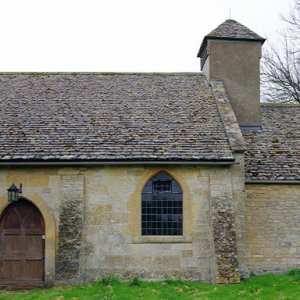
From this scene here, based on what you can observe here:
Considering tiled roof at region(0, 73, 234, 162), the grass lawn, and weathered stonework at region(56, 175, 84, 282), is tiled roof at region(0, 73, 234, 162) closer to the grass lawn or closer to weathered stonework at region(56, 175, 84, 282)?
weathered stonework at region(56, 175, 84, 282)

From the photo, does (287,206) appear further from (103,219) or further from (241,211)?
(103,219)

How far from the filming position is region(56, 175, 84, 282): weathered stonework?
1466 centimetres

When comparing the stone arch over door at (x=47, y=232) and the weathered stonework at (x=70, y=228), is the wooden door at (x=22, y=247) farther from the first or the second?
the weathered stonework at (x=70, y=228)

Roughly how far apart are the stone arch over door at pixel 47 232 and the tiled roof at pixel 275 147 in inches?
270

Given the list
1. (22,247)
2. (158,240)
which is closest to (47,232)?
(22,247)

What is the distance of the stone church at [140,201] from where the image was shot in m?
15.4

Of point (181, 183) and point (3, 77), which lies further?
point (3, 77)

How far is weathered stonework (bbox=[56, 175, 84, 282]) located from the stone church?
31mm

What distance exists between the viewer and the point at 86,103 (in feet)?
61.9

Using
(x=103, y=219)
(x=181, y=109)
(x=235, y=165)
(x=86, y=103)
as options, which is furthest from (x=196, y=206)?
(x=86, y=103)

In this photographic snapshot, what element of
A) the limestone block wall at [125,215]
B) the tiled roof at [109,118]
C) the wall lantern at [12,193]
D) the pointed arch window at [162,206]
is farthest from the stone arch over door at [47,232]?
the pointed arch window at [162,206]

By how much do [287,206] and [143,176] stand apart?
522 cm

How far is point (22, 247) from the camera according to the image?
15688 mm

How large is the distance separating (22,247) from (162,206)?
4.73m
